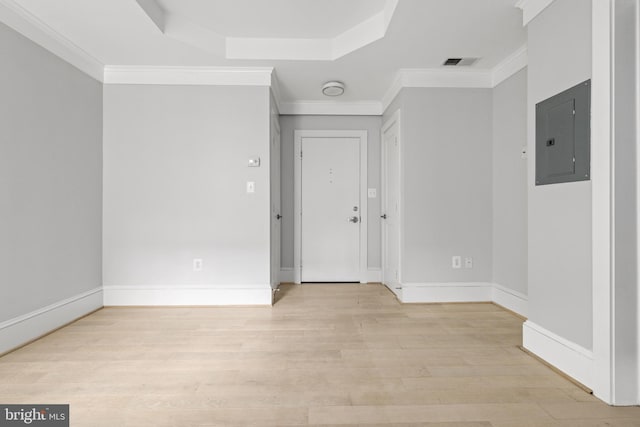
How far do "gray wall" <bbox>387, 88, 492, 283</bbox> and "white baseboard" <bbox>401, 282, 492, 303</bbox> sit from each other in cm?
6

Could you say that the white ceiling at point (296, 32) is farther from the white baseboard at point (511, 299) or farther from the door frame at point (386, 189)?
the white baseboard at point (511, 299)

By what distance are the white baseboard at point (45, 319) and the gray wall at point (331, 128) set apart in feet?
7.17

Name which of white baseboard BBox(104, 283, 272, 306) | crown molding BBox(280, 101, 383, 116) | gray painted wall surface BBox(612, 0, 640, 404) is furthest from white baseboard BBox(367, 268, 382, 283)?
gray painted wall surface BBox(612, 0, 640, 404)

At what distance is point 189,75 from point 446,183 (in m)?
2.91

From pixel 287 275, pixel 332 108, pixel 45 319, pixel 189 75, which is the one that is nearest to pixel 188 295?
pixel 45 319

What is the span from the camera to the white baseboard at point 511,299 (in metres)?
2.92

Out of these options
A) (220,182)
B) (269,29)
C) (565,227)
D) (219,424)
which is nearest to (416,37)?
(269,29)

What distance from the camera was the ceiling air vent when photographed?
3129 millimetres

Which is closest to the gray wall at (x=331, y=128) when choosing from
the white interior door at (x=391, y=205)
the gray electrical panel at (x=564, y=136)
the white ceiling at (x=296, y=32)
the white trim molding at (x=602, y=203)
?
the white interior door at (x=391, y=205)

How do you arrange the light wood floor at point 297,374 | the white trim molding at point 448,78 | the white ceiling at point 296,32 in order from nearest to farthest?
the light wood floor at point 297,374 < the white ceiling at point 296,32 < the white trim molding at point 448,78

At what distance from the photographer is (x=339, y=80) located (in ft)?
11.7

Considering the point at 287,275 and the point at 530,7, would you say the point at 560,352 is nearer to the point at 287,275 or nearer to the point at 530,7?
the point at 530,7

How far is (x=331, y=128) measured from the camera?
4.38m

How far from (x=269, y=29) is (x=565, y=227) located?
9.11 ft
